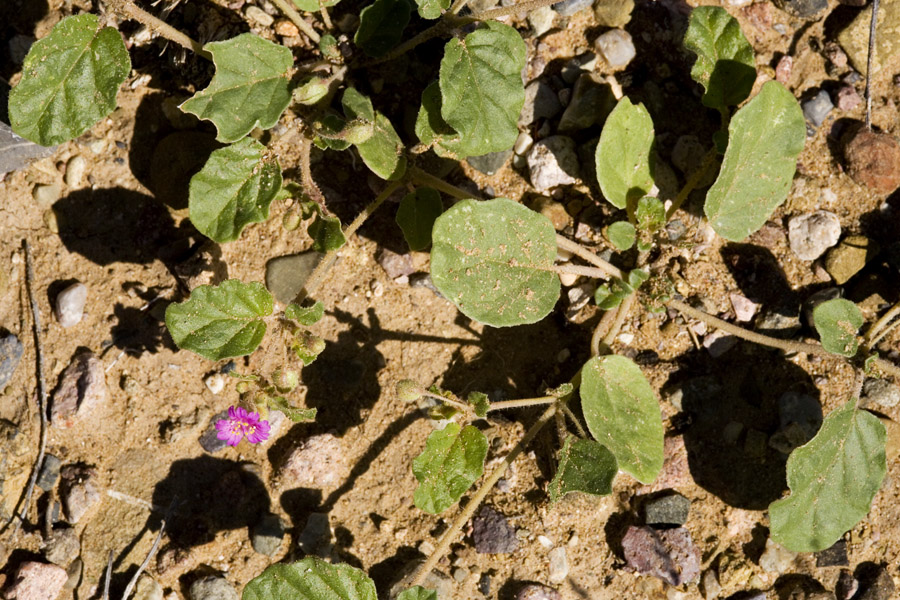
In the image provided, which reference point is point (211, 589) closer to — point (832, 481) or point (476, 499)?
point (476, 499)

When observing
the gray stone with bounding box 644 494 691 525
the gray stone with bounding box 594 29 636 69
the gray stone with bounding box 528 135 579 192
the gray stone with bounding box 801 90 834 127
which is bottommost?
the gray stone with bounding box 644 494 691 525

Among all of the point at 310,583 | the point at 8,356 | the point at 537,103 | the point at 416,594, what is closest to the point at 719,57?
the point at 537,103

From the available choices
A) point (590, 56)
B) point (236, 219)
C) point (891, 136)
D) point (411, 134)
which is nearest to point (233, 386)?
point (236, 219)

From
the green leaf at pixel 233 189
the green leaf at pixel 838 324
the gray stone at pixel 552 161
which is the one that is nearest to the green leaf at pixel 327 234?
the green leaf at pixel 233 189

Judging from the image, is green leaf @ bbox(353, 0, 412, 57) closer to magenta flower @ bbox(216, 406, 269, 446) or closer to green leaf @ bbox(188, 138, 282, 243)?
green leaf @ bbox(188, 138, 282, 243)

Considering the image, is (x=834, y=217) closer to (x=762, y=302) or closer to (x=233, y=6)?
(x=762, y=302)

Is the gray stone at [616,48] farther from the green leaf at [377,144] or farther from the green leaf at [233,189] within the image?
the green leaf at [233,189]

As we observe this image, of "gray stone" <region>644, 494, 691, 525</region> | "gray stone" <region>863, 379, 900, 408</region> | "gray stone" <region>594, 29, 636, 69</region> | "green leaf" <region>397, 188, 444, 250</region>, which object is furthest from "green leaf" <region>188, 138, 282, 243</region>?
"gray stone" <region>863, 379, 900, 408</region>
